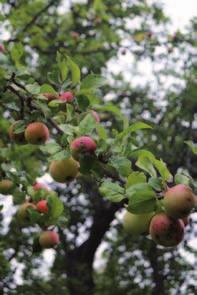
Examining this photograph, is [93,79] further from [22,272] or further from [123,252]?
[123,252]

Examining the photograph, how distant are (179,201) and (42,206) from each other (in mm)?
950

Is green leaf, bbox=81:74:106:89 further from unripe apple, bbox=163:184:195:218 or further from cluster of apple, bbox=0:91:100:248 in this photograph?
unripe apple, bbox=163:184:195:218

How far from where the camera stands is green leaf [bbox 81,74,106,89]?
187 centimetres

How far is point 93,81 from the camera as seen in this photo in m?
1.88

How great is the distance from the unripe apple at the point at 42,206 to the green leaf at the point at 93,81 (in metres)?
0.57

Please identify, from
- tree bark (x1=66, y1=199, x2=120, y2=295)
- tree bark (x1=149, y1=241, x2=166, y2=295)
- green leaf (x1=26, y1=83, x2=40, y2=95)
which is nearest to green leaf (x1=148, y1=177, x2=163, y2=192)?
green leaf (x1=26, y1=83, x2=40, y2=95)

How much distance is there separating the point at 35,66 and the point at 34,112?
4.39 m

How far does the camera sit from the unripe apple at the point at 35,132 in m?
1.89

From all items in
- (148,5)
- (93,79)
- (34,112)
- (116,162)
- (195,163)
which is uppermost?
(148,5)

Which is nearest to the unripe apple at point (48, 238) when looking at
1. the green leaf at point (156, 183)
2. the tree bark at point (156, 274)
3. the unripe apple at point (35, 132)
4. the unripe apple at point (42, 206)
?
the unripe apple at point (42, 206)

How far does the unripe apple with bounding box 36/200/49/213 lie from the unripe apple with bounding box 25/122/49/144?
12.9 inches

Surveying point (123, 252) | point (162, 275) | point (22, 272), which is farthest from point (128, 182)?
point (123, 252)

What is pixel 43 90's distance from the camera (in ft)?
6.08

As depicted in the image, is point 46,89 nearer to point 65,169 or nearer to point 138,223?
point 65,169
